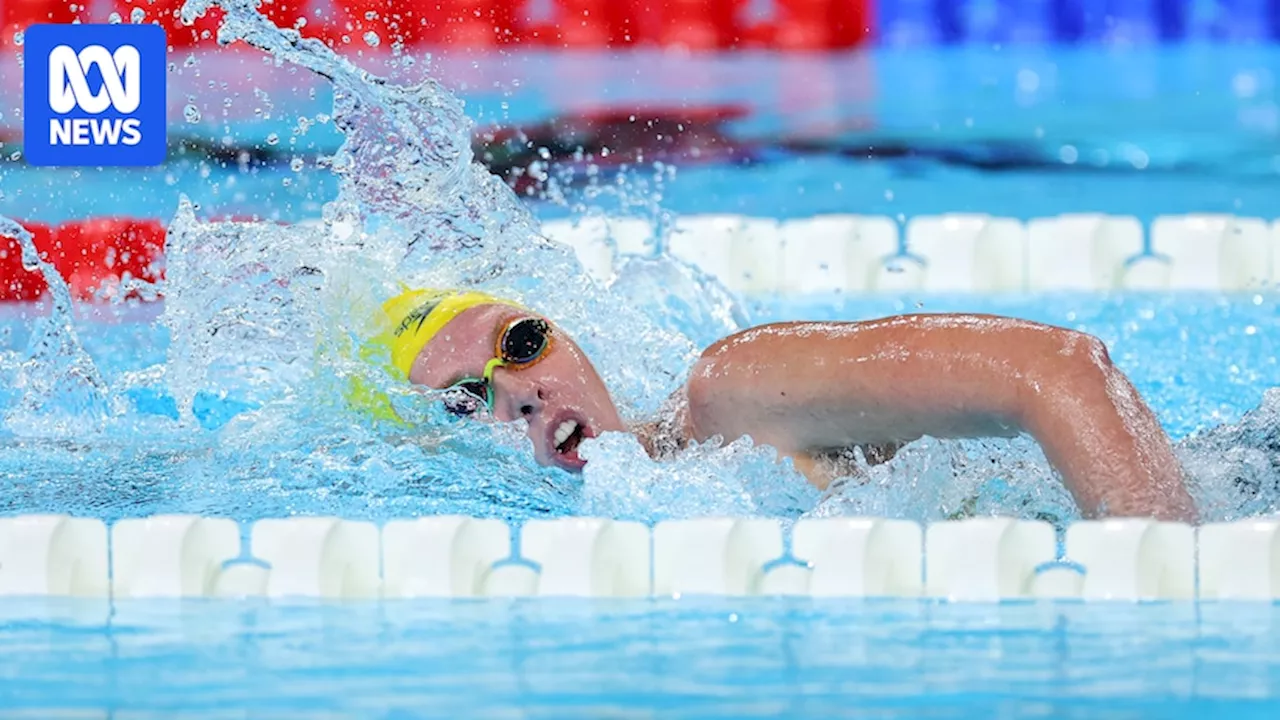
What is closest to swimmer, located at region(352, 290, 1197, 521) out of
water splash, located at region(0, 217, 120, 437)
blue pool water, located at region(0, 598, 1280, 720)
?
blue pool water, located at region(0, 598, 1280, 720)

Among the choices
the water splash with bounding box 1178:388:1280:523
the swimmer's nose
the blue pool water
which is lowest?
the blue pool water

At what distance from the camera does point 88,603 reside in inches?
77.4

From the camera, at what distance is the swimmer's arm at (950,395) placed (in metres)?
1.81

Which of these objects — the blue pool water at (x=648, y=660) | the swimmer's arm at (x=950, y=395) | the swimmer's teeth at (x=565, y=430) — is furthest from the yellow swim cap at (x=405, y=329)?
the blue pool water at (x=648, y=660)

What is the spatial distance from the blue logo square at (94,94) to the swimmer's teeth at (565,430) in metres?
3.68

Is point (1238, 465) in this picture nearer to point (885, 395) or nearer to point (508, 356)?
point (885, 395)

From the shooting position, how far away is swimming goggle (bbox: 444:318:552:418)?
2215 mm

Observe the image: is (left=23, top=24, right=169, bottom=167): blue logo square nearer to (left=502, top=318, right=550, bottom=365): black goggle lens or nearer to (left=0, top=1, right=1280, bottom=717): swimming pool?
(left=0, top=1, right=1280, bottom=717): swimming pool

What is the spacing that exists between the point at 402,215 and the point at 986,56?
4.94 metres

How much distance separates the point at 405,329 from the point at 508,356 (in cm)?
23

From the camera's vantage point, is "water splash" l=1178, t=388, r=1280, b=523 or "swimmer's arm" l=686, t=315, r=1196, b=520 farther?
"water splash" l=1178, t=388, r=1280, b=523

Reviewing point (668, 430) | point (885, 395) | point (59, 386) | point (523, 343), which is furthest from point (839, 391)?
point (59, 386)

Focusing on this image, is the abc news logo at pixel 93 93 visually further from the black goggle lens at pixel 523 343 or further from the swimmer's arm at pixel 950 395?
the swimmer's arm at pixel 950 395

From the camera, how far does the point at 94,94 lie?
18.4ft
